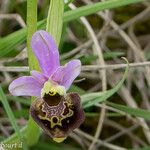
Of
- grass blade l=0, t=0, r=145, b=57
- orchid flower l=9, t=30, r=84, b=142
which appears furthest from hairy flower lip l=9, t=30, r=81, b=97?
grass blade l=0, t=0, r=145, b=57

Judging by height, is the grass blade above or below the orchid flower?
above

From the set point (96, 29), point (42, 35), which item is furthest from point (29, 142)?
point (96, 29)

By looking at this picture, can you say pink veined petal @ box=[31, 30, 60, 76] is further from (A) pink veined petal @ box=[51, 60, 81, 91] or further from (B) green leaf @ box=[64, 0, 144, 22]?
(B) green leaf @ box=[64, 0, 144, 22]

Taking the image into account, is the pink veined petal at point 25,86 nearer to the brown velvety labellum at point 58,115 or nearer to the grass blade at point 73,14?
the brown velvety labellum at point 58,115

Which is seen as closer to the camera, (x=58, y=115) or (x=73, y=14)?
(x=58, y=115)

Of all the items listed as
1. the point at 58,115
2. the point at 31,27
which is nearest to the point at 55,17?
the point at 31,27

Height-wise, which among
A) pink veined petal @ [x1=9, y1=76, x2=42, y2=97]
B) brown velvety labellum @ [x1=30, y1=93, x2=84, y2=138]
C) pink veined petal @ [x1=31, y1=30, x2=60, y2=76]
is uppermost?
pink veined petal @ [x1=31, y1=30, x2=60, y2=76]

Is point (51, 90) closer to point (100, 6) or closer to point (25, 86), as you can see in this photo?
point (25, 86)

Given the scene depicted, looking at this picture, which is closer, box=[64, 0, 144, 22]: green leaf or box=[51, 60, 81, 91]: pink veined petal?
box=[51, 60, 81, 91]: pink veined petal
